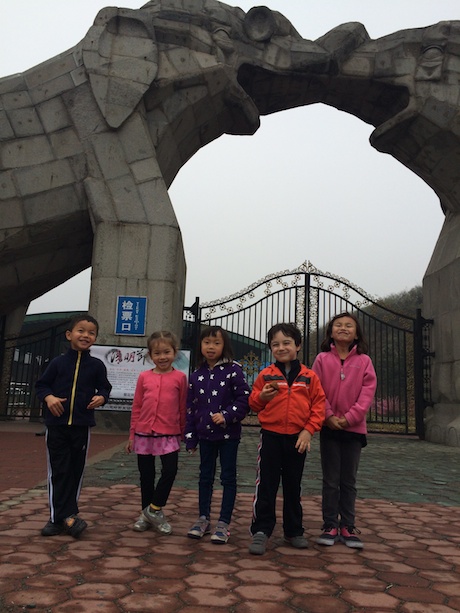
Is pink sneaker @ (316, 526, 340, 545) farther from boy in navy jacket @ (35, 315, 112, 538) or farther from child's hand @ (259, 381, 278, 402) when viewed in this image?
boy in navy jacket @ (35, 315, 112, 538)

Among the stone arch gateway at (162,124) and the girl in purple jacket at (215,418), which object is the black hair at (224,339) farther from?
the stone arch gateway at (162,124)

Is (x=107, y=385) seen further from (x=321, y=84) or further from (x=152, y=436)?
(x=321, y=84)

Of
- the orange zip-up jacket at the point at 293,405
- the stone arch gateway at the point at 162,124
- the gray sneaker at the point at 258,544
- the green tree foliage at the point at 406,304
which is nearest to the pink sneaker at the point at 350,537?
the gray sneaker at the point at 258,544

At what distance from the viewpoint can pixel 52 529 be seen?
2902 mm

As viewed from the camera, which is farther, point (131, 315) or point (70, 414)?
point (131, 315)

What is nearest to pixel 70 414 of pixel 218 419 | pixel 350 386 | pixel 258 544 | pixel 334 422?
pixel 218 419

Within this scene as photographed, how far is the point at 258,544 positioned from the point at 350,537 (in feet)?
1.90

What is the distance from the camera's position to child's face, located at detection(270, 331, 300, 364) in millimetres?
3031

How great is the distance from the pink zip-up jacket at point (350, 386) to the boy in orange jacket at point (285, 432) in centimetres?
19

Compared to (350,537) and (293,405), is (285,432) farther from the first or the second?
(350,537)

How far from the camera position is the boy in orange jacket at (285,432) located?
2.88m

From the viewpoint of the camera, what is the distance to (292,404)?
9.66ft

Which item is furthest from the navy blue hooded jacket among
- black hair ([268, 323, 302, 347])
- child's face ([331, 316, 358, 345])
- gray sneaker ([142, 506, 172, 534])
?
child's face ([331, 316, 358, 345])

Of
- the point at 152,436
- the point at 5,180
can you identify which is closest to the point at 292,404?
the point at 152,436
